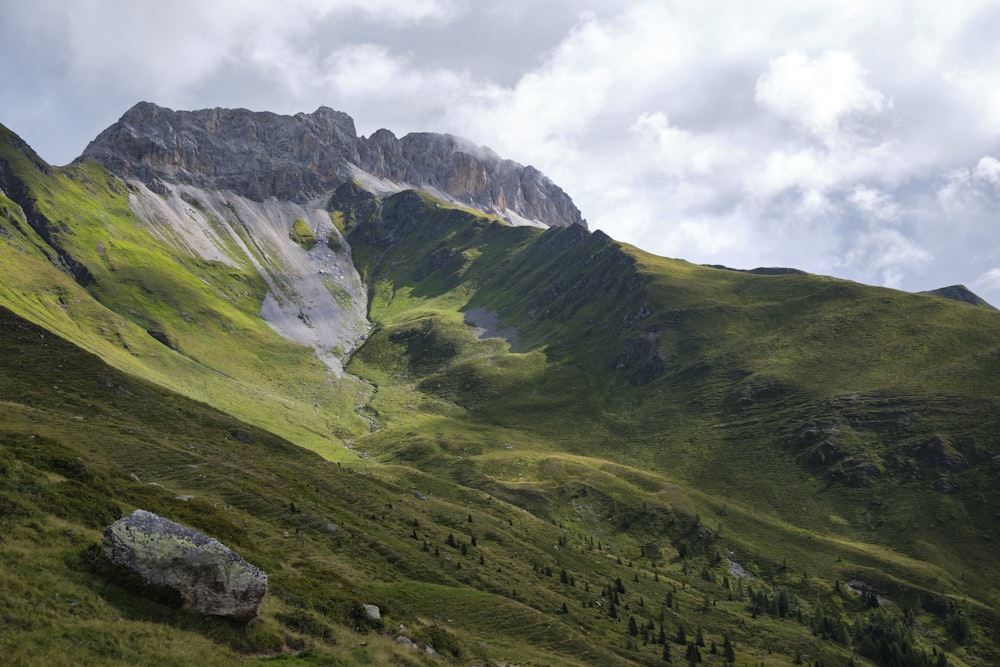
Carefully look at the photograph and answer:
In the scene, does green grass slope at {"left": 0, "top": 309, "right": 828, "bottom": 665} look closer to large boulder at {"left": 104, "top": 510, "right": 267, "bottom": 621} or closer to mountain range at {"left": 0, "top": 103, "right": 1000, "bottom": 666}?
mountain range at {"left": 0, "top": 103, "right": 1000, "bottom": 666}

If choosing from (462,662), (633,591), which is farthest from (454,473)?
(462,662)

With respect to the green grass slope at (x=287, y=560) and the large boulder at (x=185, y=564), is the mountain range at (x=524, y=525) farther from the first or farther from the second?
the large boulder at (x=185, y=564)

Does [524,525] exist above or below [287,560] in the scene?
Result: below

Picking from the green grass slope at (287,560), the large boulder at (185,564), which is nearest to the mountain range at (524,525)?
the green grass slope at (287,560)

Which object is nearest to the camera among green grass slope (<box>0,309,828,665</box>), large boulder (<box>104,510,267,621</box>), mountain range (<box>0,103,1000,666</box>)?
green grass slope (<box>0,309,828,665</box>)

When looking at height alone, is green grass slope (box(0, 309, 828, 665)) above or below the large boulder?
below

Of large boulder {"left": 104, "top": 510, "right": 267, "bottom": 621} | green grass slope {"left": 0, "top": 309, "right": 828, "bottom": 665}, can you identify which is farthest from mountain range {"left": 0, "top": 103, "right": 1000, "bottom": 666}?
large boulder {"left": 104, "top": 510, "right": 267, "bottom": 621}

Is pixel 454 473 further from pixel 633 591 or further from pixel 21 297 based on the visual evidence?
pixel 21 297

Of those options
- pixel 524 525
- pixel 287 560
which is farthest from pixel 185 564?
pixel 524 525

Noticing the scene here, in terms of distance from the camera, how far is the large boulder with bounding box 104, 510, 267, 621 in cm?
2634

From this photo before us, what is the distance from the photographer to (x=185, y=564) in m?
26.7

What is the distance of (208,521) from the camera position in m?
41.3

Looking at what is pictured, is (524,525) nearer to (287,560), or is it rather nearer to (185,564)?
(287,560)

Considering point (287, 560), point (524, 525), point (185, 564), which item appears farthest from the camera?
point (524, 525)
